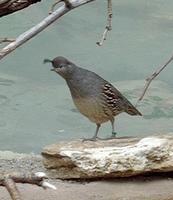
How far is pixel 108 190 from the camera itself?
9.78ft

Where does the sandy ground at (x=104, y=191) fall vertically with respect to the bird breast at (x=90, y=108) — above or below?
below

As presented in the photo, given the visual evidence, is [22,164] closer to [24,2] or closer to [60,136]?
[60,136]

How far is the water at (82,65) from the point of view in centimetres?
388

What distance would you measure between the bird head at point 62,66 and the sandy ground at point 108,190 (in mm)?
416

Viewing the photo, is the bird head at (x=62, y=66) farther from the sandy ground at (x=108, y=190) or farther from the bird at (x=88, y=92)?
the sandy ground at (x=108, y=190)

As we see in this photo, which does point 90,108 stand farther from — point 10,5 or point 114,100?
point 10,5

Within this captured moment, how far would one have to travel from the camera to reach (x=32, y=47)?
4.65 m

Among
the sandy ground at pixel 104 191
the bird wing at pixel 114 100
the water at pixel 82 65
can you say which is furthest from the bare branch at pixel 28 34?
the water at pixel 82 65

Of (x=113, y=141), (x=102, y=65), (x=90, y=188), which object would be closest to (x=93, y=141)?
(x=113, y=141)

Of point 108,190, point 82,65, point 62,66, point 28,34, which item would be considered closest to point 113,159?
point 108,190

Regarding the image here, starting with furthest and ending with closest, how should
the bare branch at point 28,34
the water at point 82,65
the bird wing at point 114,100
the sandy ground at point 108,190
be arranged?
the water at point 82,65 < the bird wing at point 114,100 < the sandy ground at point 108,190 < the bare branch at point 28,34

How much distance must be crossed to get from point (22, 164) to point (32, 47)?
1.45m

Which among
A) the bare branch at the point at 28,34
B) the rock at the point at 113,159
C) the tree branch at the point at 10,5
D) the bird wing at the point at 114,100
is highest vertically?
the tree branch at the point at 10,5

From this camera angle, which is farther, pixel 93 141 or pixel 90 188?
pixel 93 141
